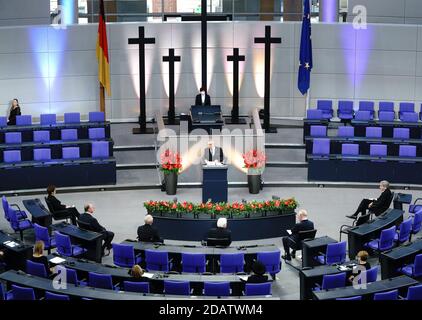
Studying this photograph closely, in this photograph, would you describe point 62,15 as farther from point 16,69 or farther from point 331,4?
point 331,4

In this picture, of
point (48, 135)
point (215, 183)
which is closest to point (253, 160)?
point (215, 183)

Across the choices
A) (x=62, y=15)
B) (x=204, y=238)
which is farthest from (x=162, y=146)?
(x=62, y=15)

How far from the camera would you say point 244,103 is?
2989 cm

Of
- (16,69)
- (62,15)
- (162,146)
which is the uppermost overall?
(62,15)

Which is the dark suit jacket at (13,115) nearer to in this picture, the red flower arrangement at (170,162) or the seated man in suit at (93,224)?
the red flower arrangement at (170,162)

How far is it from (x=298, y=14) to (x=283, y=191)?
10017mm

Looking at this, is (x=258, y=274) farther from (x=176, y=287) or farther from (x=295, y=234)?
(x=295, y=234)

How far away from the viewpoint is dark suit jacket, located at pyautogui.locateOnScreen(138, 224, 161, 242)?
1720cm

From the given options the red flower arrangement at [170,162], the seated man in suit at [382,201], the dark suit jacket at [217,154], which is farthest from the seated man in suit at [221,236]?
the dark suit jacket at [217,154]

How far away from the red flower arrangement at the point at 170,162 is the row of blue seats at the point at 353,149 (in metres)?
4.05

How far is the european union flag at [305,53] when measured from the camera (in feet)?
89.8

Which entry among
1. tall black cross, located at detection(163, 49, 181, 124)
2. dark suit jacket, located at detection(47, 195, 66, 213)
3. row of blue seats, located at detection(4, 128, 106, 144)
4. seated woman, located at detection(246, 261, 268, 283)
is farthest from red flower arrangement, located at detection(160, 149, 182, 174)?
seated woman, located at detection(246, 261, 268, 283)

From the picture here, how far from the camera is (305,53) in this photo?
27.6 m

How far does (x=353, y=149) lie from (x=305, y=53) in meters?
5.02
